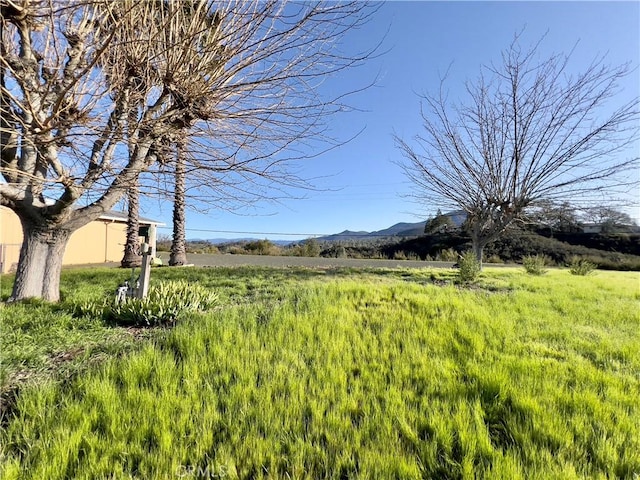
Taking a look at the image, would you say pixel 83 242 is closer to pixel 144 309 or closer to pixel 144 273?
pixel 144 273

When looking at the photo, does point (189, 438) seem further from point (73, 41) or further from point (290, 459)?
point (73, 41)

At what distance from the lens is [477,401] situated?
6.47ft

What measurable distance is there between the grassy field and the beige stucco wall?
470 inches

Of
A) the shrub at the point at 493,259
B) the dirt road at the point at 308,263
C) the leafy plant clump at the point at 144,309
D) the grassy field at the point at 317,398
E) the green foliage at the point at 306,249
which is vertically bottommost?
the grassy field at the point at 317,398

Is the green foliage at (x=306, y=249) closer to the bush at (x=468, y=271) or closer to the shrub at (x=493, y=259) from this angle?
the shrub at (x=493, y=259)

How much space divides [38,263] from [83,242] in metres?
13.4

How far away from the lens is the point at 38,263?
4352 mm

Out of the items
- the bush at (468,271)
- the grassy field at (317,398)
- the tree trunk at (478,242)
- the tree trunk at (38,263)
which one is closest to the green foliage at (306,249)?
the tree trunk at (478,242)

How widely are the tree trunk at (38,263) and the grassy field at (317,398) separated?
0.78 metres

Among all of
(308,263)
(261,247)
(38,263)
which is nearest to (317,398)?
(38,263)

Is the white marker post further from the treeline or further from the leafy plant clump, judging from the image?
the treeline

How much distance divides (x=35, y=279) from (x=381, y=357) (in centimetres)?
504

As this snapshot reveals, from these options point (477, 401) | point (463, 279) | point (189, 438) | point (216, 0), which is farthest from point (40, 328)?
point (463, 279)

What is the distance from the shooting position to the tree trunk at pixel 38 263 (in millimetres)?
4254
